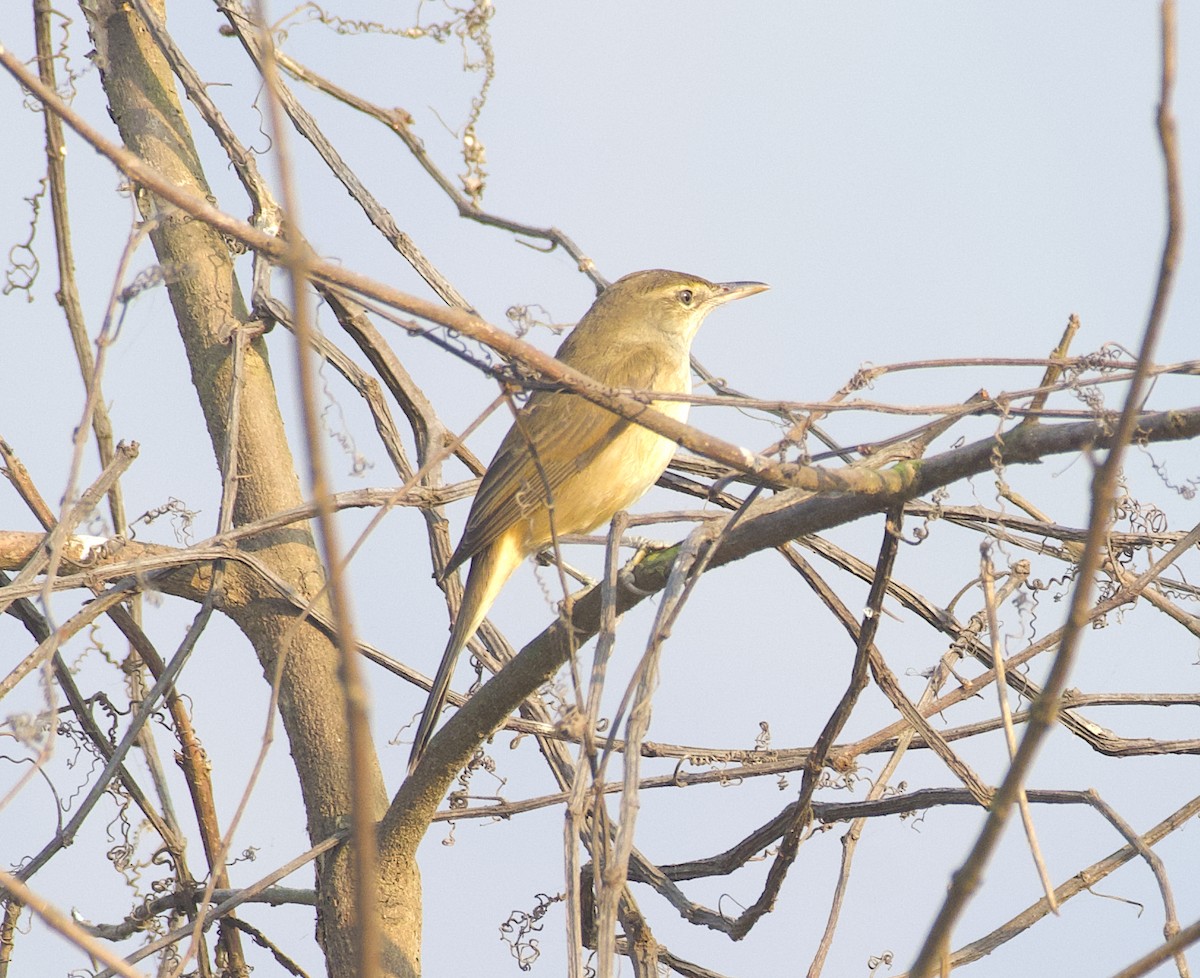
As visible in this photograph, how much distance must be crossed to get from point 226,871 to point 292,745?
17.4 inches

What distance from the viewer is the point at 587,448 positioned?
4828mm

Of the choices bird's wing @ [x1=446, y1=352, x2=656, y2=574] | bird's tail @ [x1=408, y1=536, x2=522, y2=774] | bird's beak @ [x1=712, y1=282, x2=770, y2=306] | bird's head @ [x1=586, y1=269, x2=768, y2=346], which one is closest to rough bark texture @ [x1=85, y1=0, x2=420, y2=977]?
bird's tail @ [x1=408, y1=536, x2=522, y2=774]

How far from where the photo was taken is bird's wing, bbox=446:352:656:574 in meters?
4.46

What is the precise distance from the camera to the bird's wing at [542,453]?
446 centimetres

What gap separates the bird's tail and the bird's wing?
8cm

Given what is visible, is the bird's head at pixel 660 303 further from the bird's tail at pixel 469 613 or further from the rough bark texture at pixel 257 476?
the rough bark texture at pixel 257 476

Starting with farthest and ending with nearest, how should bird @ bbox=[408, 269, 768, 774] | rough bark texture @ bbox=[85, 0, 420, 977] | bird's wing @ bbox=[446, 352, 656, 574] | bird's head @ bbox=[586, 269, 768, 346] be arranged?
bird's head @ bbox=[586, 269, 768, 346], bird's wing @ bbox=[446, 352, 656, 574], bird @ bbox=[408, 269, 768, 774], rough bark texture @ bbox=[85, 0, 420, 977]

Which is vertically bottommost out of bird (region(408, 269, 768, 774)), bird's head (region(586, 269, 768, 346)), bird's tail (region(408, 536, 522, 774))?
bird's tail (region(408, 536, 522, 774))

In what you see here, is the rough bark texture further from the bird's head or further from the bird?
the bird's head

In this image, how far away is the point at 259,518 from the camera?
3896 mm

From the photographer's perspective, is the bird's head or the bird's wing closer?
the bird's wing

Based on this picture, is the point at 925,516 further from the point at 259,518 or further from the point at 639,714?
the point at 259,518

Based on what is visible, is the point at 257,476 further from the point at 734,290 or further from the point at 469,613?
the point at 734,290

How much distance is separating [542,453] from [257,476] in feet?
4.15
